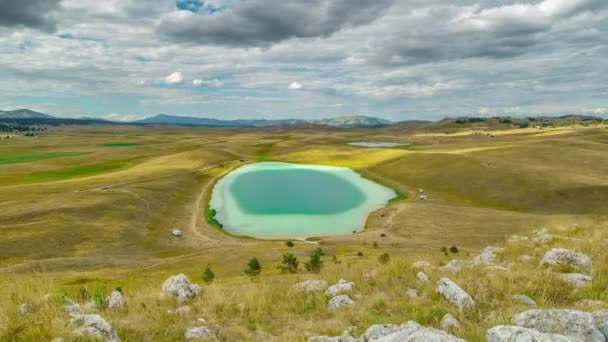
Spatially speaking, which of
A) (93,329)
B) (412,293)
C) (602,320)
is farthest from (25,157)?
(602,320)

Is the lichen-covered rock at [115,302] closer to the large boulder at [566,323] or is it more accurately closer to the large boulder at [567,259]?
the large boulder at [566,323]

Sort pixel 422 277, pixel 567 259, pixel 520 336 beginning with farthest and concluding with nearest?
pixel 567 259
pixel 422 277
pixel 520 336

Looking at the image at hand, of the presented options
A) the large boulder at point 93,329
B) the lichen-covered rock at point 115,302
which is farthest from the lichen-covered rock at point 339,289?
the lichen-covered rock at point 115,302

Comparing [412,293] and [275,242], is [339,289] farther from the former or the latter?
[275,242]

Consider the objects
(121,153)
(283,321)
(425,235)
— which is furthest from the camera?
(121,153)

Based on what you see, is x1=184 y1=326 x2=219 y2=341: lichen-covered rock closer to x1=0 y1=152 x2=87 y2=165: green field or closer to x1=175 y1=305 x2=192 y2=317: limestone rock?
x1=175 y1=305 x2=192 y2=317: limestone rock

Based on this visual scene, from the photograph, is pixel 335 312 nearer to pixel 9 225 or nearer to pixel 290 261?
pixel 290 261

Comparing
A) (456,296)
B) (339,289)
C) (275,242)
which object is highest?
(456,296)

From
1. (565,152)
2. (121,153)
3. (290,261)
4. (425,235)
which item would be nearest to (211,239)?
(290,261)
